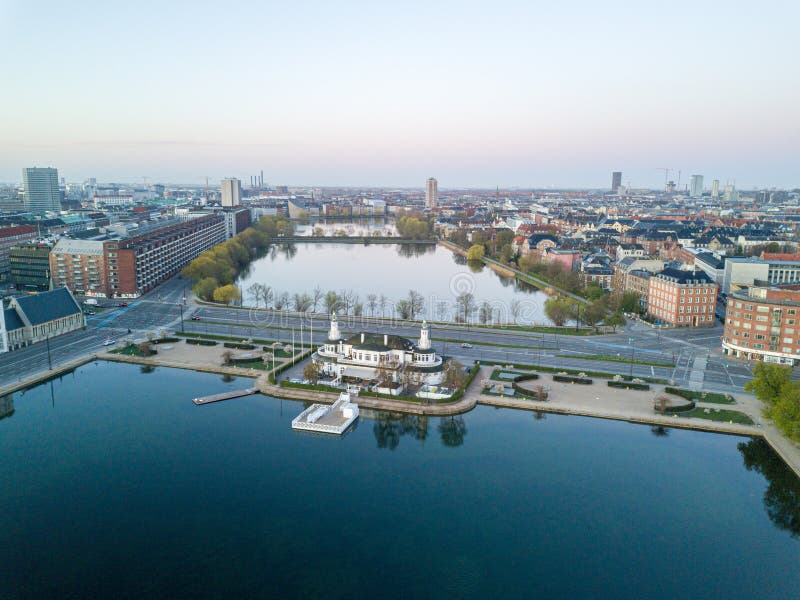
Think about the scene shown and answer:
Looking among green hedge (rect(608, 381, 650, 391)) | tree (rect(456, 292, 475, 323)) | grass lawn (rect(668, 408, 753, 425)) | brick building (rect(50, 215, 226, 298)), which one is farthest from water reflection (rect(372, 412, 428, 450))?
brick building (rect(50, 215, 226, 298))

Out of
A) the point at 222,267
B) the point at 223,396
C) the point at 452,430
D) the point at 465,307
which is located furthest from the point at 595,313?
the point at 222,267

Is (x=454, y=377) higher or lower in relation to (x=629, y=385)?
higher

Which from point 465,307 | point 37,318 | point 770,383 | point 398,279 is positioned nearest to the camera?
point 770,383

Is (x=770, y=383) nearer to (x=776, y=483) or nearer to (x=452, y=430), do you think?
(x=776, y=483)

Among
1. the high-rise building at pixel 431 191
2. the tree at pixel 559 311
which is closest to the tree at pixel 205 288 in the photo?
the tree at pixel 559 311

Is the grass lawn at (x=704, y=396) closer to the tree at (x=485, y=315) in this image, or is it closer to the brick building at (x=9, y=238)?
the tree at (x=485, y=315)

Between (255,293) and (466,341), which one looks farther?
(255,293)

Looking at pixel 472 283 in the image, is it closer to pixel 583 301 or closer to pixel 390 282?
pixel 390 282

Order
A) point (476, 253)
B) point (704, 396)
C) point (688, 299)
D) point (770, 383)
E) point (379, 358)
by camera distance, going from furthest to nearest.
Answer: point (476, 253), point (688, 299), point (379, 358), point (704, 396), point (770, 383)

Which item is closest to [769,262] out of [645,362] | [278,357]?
[645,362]
